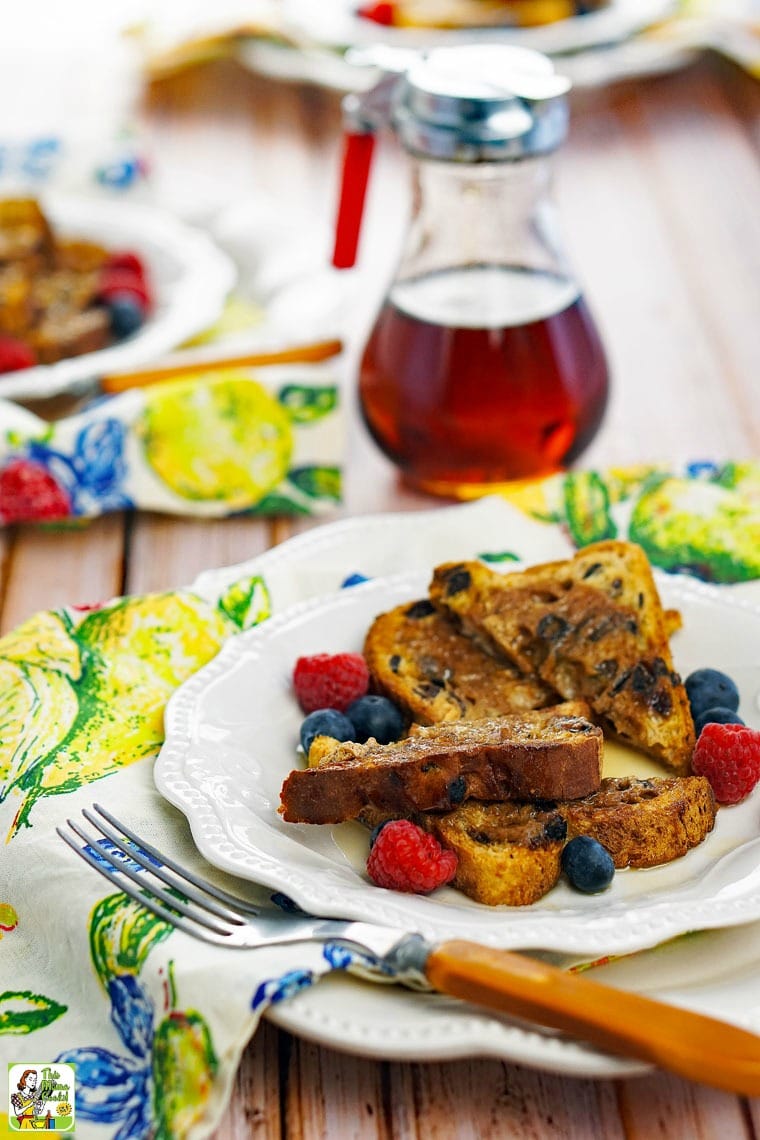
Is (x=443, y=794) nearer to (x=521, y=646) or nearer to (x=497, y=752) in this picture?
(x=497, y=752)

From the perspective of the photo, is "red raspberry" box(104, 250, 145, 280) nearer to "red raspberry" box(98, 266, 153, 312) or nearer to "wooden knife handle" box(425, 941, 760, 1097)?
"red raspberry" box(98, 266, 153, 312)

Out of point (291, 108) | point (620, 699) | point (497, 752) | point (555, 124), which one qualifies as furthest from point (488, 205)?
point (291, 108)

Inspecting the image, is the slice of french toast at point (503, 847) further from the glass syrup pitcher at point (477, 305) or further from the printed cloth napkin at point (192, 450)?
the printed cloth napkin at point (192, 450)

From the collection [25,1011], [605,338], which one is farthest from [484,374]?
[25,1011]

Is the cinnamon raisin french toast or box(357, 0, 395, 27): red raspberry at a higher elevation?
box(357, 0, 395, 27): red raspberry

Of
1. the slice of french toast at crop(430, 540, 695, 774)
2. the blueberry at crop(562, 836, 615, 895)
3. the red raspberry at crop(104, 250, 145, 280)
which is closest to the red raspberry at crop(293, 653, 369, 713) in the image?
the slice of french toast at crop(430, 540, 695, 774)

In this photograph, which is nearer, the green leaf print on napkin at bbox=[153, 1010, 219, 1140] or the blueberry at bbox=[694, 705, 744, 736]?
the green leaf print on napkin at bbox=[153, 1010, 219, 1140]
